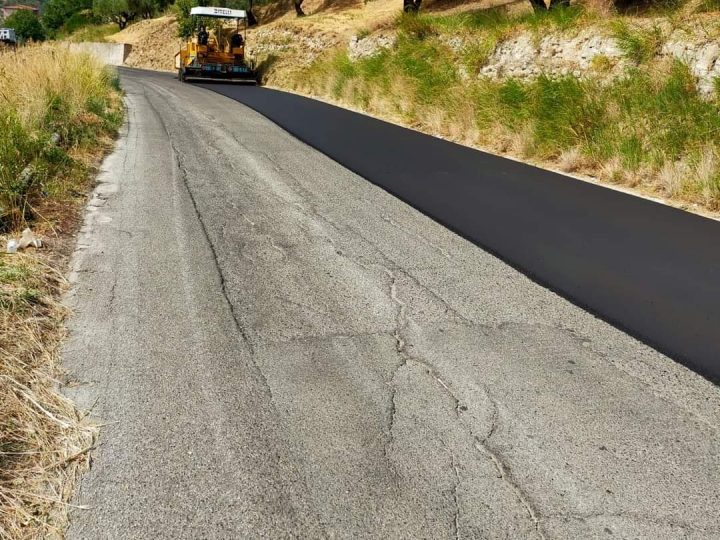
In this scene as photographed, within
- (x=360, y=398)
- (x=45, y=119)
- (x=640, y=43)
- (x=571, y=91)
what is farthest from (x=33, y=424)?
(x=640, y=43)

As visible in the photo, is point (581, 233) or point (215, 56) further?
point (215, 56)

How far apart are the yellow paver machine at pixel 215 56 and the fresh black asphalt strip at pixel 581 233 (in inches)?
632

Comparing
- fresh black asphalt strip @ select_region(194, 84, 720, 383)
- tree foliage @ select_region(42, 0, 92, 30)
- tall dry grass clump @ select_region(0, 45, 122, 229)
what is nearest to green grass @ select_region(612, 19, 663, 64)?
fresh black asphalt strip @ select_region(194, 84, 720, 383)

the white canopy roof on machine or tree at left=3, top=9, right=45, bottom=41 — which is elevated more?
tree at left=3, top=9, right=45, bottom=41

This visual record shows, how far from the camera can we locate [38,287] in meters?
4.51

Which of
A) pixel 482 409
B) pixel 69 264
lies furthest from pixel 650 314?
pixel 69 264

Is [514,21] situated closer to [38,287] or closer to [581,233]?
[581,233]

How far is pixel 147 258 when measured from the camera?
539cm

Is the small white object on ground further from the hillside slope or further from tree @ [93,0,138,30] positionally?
tree @ [93,0,138,30]

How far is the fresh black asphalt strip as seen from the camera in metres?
4.74

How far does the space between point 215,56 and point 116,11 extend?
47582 millimetres

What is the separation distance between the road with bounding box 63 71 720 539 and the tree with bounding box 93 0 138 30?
226ft

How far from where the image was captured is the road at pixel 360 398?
8.76 ft

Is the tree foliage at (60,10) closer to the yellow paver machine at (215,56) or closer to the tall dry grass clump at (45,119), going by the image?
the yellow paver machine at (215,56)
